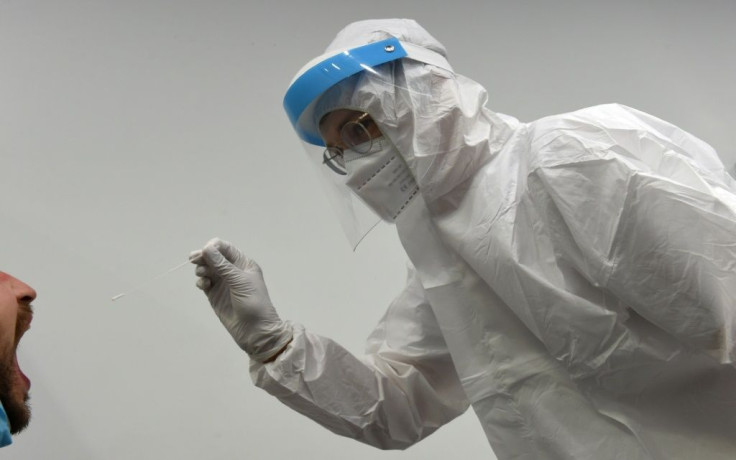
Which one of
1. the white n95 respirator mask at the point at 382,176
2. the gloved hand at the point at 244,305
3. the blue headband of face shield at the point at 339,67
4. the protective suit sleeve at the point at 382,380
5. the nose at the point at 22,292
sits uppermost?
the blue headband of face shield at the point at 339,67

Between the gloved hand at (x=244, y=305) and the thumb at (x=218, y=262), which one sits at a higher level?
the thumb at (x=218, y=262)

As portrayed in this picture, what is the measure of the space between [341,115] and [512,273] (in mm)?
442

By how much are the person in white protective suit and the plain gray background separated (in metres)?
0.35

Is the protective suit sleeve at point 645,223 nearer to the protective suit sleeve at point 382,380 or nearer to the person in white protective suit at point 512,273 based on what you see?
the person in white protective suit at point 512,273

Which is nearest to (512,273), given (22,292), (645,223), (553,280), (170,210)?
(553,280)

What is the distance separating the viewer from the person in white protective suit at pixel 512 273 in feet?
2.78

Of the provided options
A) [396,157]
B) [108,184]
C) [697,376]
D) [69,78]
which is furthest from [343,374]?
[69,78]

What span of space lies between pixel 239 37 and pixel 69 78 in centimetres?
46

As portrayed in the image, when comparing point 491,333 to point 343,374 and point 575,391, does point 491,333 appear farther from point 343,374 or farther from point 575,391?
point 343,374

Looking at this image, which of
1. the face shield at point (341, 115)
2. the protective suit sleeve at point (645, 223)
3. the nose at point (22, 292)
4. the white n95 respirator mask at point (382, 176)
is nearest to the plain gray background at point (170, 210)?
the nose at point (22, 292)

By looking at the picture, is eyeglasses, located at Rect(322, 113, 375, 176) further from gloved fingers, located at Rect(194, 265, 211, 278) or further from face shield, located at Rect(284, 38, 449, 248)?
gloved fingers, located at Rect(194, 265, 211, 278)

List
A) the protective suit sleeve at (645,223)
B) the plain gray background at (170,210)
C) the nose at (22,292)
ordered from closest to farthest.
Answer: the protective suit sleeve at (645,223)
the nose at (22,292)
the plain gray background at (170,210)

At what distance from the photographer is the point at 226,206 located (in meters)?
1.60

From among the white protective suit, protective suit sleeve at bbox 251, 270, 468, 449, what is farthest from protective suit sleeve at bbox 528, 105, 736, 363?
protective suit sleeve at bbox 251, 270, 468, 449
